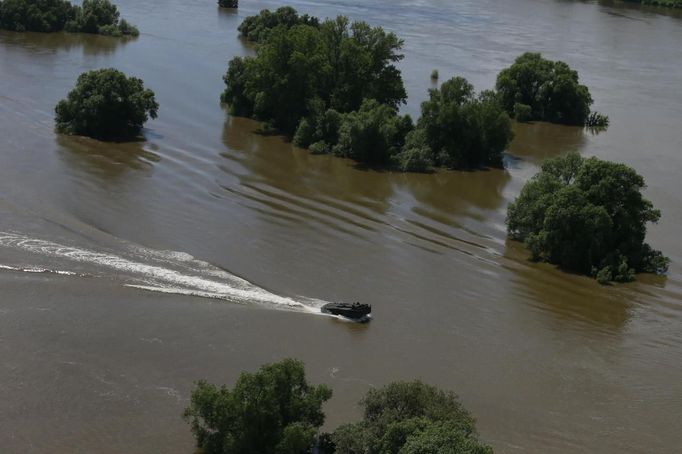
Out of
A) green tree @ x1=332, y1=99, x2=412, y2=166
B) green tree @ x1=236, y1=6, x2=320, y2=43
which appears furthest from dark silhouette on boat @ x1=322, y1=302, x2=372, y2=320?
green tree @ x1=236, y1=6, x2=320, y2=43

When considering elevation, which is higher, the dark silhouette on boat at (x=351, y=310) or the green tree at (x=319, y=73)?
the green tree at (x=319, y=73)

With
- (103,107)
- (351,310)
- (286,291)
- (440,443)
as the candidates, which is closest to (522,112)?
(103,107)

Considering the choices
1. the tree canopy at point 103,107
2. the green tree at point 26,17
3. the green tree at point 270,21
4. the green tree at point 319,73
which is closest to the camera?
the tree canopy at point 103,107

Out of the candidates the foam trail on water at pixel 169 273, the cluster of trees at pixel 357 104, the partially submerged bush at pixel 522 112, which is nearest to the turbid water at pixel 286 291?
the foam trail on water at pixel 169 273

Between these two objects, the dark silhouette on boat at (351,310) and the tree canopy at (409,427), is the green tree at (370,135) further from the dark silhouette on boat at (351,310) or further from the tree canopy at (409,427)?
the tree canopy at (409,427)

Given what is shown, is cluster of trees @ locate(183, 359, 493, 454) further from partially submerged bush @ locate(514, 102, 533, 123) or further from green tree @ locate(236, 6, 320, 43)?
green tree @ locate(236, 6, 320, 43)

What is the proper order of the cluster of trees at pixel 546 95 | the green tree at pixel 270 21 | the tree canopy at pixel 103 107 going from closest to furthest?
1. the tree canopy at pixel 103 107
2. the cluster of trees at pixel 546 95
3. the green tree at pixel 270 21
